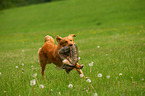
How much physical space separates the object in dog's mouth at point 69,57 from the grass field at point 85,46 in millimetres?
521

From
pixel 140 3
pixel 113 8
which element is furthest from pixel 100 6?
pixel 140 3

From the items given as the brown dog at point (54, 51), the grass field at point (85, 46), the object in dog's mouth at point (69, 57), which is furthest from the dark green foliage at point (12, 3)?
the object in dog's mouth at point (69, 57)

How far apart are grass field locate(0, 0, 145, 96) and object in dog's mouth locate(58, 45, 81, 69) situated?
0.52 metres

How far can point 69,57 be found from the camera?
4016mm

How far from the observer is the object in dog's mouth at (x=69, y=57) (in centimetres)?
391

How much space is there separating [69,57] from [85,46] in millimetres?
7666

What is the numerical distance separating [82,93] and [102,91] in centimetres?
42

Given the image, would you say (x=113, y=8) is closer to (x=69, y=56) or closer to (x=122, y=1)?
(x=122, y=1)

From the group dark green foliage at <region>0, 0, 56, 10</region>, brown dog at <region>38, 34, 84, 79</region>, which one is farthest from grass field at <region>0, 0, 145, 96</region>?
dark green foliage at <region>0, 0, 56, 10</region>

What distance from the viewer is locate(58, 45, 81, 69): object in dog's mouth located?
3.91 metres

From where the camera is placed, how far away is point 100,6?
42406mm

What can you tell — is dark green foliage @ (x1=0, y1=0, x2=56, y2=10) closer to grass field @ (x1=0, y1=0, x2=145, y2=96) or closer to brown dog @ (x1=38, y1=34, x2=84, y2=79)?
grass field @ (x1=0, y1=0, x2=145, y2=96)

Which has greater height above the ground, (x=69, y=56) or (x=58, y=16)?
(x=69, y=56)

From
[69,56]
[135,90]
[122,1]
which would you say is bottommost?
[122,1]
